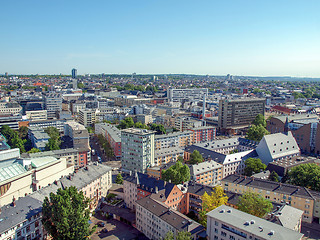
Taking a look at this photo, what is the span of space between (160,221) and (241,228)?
892 cm

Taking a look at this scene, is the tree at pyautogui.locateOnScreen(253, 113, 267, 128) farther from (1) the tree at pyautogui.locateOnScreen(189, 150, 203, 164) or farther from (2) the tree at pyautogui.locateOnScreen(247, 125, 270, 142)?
(1) the tree at pyautogui.locateOnScreen(189, 150, 203, 164)

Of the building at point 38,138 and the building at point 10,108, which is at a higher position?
the building at point 10,108

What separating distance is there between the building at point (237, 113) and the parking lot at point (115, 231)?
6213cm

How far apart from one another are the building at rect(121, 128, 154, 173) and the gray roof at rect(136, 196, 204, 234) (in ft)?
57.0

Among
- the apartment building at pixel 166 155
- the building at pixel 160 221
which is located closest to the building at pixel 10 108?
the apartment building at pixel 166 155

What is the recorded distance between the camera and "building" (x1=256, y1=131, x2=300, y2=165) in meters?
51.9

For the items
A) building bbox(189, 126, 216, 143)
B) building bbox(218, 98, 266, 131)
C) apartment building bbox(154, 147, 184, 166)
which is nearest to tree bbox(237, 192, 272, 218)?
apartment building bbox(154, 147, 184, 166)

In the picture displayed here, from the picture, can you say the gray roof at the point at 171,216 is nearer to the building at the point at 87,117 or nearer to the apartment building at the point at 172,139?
the apartment building at the point at 172,139

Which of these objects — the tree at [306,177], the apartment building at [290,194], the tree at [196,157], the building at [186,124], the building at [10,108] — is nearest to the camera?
the apartment building at [290,194]

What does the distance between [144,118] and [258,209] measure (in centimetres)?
6650

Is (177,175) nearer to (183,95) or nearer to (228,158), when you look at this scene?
(228,158)

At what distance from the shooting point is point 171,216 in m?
28.2

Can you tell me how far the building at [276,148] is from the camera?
51938 mm

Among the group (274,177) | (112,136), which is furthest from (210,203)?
(112,136)
